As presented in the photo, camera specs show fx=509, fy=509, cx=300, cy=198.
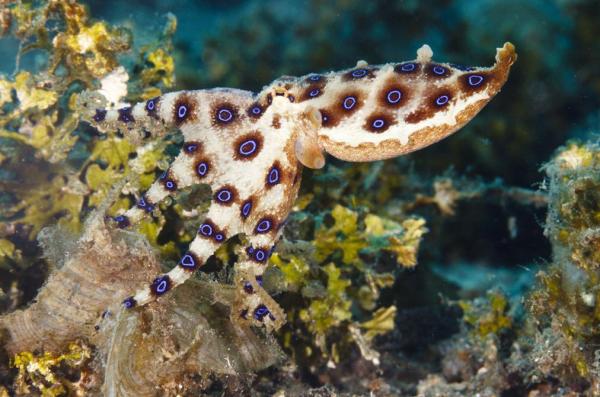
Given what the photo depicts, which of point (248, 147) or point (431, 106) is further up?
point (431, 106)

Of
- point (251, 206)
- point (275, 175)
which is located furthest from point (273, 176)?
point (251, 206)

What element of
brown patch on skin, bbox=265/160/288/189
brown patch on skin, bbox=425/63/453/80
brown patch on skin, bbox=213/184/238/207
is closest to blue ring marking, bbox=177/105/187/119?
brown patch on skin, bbox=213/184/238/207

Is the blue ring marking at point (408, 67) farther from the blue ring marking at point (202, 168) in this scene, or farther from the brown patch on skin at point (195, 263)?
the brown patch on skin at point (195, 263)

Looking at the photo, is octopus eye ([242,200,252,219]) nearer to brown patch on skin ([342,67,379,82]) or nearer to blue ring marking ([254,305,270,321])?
blue ring marking ([254,305,270,321])

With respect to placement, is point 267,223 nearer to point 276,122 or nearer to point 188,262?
point 188,262

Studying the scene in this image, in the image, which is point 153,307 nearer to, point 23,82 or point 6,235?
point 6,235

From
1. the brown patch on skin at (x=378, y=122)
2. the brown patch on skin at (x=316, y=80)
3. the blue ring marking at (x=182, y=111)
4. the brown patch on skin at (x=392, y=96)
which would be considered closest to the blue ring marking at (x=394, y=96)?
the brown patch on skin at (x=392, y=96)
